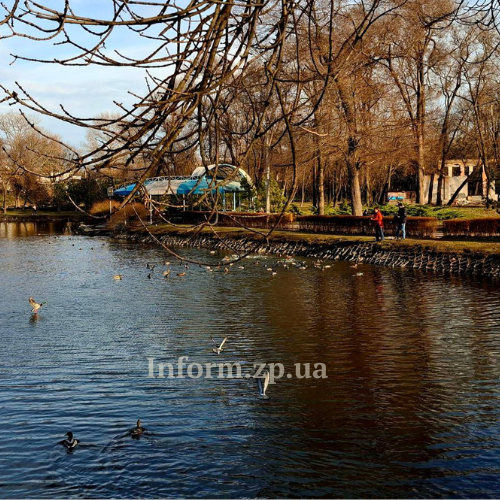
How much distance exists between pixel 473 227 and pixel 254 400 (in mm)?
25091

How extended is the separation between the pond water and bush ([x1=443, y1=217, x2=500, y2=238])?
474 inches

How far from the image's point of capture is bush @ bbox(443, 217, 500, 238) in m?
31.2

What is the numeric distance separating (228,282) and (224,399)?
14.1 metres

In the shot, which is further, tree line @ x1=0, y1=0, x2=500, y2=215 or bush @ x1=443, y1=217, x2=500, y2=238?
bush @ x1=443, y1=217, x2=500, y2=238

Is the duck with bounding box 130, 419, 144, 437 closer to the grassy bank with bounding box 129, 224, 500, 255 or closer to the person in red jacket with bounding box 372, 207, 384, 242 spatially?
the grassy bank with bounding box 129, 224, 500, 255

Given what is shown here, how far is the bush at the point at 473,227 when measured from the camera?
31.2 metres

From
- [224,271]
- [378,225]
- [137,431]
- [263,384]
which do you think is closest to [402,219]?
[378,225]

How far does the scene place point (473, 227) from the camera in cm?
3244

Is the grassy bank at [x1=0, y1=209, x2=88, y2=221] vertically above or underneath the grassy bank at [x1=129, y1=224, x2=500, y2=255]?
above

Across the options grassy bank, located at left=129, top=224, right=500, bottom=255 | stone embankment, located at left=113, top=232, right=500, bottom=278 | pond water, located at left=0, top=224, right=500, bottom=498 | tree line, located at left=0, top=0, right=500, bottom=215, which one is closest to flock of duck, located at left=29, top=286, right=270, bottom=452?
pond water, located at left=0, top=224, right=500, bottom=498

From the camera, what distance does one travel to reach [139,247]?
1647 inches

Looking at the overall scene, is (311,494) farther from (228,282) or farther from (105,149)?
(228,282)

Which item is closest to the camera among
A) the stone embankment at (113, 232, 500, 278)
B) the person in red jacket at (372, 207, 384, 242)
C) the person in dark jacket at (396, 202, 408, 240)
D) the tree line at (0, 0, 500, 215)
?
the tree line at (0, 0, 500, 215)

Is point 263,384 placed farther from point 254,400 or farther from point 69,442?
point 69,442
